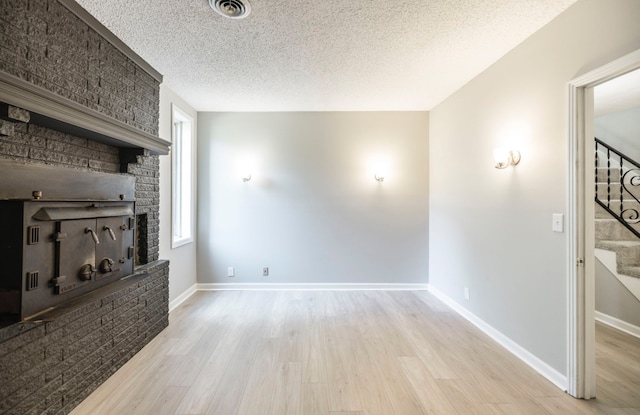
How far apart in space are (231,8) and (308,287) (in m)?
3.45

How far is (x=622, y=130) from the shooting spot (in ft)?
13.7

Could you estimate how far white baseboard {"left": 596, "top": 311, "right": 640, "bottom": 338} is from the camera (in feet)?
8.81

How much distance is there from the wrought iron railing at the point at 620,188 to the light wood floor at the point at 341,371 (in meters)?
1.71

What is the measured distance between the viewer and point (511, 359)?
2312 millimetres

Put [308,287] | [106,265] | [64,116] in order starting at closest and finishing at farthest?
[64,116] → [106,265] → [308,287]

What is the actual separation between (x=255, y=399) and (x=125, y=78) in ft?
9.03

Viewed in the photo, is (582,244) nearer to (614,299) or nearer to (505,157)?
(505,157)

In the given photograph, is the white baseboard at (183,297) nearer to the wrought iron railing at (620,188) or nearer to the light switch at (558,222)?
the light switch at (558,222)

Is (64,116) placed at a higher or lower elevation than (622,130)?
lower

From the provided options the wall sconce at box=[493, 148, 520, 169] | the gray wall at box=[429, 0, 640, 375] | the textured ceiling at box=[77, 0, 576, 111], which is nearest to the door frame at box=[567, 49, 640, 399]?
the gray wall at box=[429, 0, 640, 375]

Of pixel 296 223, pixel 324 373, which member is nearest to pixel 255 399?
pixel 324 373

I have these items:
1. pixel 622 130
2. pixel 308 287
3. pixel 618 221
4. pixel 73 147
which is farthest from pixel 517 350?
pixel 622 130

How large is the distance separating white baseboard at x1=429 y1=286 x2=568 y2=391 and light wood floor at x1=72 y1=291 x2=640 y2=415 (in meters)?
0.06

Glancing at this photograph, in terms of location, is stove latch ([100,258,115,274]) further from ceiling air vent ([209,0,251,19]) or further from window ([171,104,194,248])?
ceiling air vent ([209,0,251,19])
